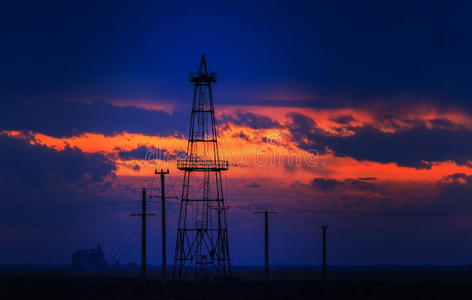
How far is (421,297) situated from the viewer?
61406 mm

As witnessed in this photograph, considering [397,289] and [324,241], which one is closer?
[397,289]

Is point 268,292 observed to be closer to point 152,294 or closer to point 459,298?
point 152,294

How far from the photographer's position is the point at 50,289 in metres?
69.2

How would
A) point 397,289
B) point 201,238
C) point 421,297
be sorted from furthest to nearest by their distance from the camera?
point 397,289 < point 201,238 < point 421,297

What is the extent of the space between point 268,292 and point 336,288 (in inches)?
452

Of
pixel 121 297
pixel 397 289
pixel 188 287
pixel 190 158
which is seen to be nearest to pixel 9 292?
pixel 121 297

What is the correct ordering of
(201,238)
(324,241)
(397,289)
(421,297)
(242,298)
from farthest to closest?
(324,241)
(397,289)
(201,238)
(421,297)
(242,298)

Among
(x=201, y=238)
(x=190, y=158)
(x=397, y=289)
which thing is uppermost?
(x=190, y=158)

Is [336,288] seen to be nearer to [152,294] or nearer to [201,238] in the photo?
[201,238]

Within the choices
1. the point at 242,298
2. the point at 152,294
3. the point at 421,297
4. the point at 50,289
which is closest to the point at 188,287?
the point at 152,294

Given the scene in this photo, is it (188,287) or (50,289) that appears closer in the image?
(188,287)

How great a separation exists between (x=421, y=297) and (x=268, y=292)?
13867 mm

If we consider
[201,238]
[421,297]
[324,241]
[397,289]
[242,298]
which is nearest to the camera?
[242,298]

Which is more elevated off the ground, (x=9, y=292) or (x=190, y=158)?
(x=190, y=158)
